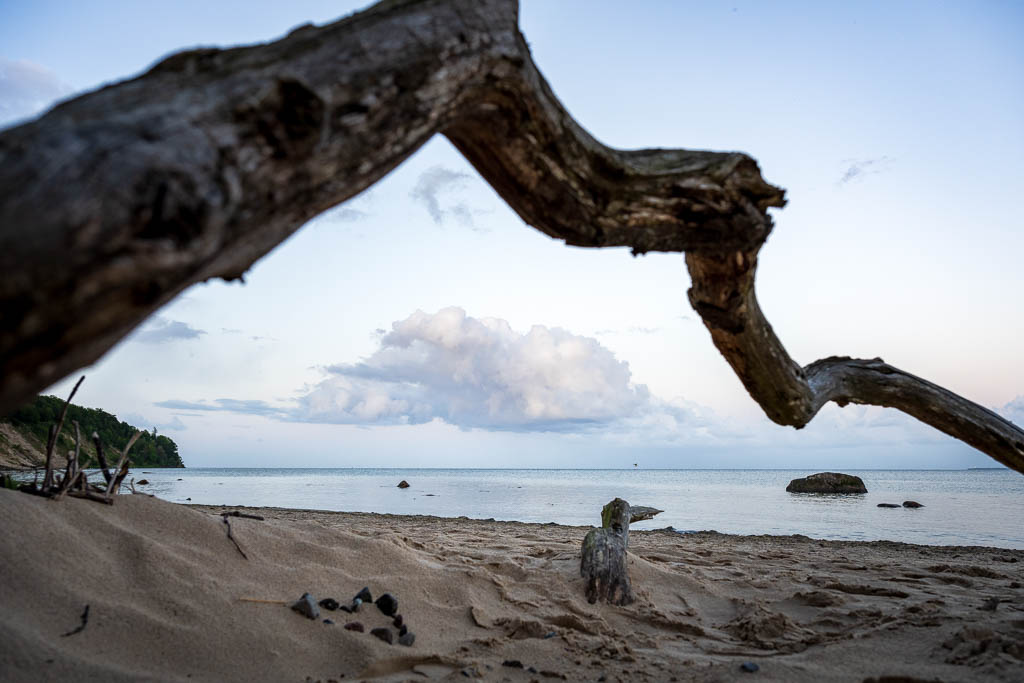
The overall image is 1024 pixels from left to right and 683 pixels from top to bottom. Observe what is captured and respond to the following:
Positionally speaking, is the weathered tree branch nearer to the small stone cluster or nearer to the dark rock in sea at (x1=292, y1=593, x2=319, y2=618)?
the small stone cluster

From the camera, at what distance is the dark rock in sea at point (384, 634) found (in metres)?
3.09

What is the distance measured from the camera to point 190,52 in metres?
1.24

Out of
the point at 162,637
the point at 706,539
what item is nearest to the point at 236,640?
the point at 162,637

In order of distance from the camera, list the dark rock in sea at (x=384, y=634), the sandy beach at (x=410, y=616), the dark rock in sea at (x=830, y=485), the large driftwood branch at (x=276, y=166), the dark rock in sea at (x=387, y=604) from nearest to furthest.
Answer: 1. the large driftwood branch at (x=276, y=166)
2. the sandy beach at (x=410, y=616)
3. the dark rock in sea at (x=384, y=634)
4. the dark rock in sea at (x=387, y=604)
5. the dark rock in sea at (x=830, y=485)

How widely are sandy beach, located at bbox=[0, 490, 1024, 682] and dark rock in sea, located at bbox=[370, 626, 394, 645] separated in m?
0.04

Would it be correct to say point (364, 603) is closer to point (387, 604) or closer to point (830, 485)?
point (387, 604)

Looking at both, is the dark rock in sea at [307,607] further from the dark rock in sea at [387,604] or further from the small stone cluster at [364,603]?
the dark rock in sea at [387,604]

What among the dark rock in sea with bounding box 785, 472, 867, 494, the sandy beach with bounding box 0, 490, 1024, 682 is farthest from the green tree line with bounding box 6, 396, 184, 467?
the dark rock in sea with bounding box 785, 472, 867, 494

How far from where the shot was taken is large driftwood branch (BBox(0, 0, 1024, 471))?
84 centimetres

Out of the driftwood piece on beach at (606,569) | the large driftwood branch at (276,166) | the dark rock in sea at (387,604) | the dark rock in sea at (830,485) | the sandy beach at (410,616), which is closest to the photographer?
the large driftwood branch at (276,166)

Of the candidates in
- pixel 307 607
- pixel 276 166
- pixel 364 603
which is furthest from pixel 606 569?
pixel 276 166

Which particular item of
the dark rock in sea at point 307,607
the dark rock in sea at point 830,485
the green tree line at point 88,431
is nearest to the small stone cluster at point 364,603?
the dark rock in sea at point 307,607

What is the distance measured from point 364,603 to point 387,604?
0.13 meters

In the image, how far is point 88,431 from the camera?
3566 centimetres
